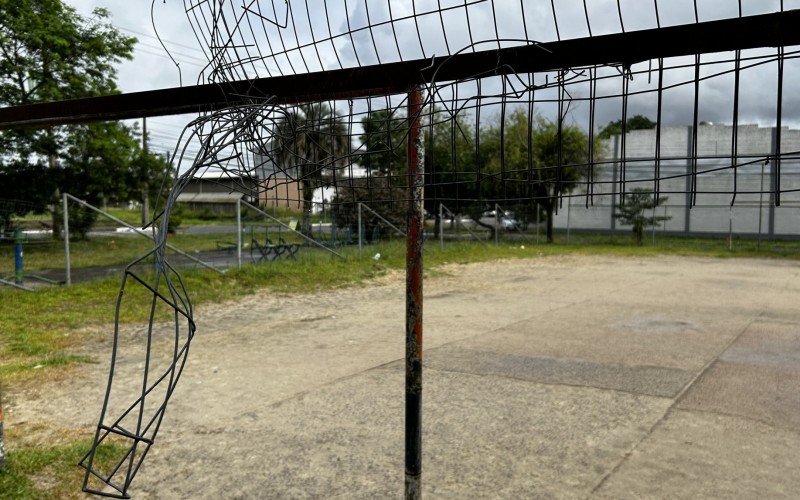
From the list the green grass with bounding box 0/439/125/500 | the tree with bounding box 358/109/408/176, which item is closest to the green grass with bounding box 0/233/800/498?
the green grass with bounding box 0/439/125/500

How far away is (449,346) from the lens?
780cm

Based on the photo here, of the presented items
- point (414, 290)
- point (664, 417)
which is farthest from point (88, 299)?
point (414, 290)

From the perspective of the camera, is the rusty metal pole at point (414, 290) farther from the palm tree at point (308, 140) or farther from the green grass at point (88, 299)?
the green grass at point (88, 299)

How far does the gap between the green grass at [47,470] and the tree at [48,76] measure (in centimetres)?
1223

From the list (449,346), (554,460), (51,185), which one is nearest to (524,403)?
(554,460)

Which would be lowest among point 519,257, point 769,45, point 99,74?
point 519,257

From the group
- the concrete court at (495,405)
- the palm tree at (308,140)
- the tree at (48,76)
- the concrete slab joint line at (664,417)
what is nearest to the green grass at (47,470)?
the concrete court at (495,405)

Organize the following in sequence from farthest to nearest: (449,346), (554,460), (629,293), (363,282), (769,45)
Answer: (363,282)
(629,293)
(449,346)
(554,460)
(769,45)

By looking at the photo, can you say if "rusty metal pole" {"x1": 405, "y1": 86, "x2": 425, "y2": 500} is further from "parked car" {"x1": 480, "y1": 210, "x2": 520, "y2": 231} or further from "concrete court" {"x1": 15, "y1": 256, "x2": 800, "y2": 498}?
"parked car" {"x1": 480, "y1": 210, "x2": 520, "y2": 231}

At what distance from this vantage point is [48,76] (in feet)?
53.3

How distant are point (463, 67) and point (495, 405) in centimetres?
363

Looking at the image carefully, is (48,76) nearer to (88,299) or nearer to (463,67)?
(88,299)

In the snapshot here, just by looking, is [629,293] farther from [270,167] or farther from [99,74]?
[99,74]

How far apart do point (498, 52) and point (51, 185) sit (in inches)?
784
